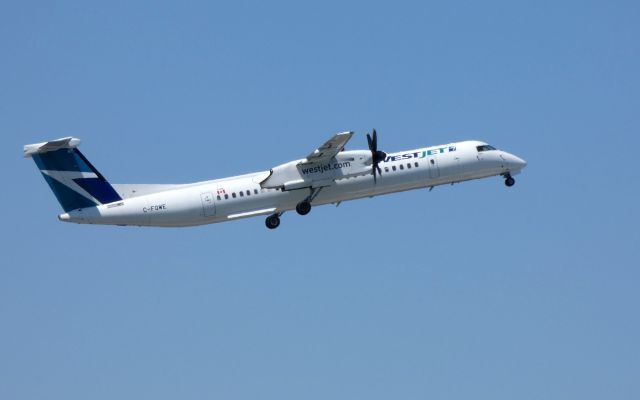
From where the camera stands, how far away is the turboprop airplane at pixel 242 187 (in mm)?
49031

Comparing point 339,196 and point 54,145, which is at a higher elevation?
point 54,145

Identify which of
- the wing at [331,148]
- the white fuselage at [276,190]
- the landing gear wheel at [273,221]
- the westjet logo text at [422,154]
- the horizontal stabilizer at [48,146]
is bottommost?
the landing gear wheel at [273,221]

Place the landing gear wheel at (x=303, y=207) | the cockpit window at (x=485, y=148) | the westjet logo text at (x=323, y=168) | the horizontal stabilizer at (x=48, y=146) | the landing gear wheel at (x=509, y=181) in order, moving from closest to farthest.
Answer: the horizontal stabilizer at (x=48, y=146), the westjet logo text at (x=323, y=168), the landing gear wheel at (x=303, y=207), the cockpit window at (x=485, y=148), the landing gear wheel at (x=509, y=181)

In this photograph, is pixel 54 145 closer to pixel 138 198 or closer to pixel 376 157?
pixel 138 198

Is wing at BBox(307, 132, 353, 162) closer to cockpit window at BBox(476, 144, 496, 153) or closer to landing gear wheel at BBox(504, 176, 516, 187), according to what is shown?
cockpit window at BBox(476, 144, 496, 153)

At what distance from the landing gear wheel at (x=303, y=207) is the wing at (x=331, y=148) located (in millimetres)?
2185

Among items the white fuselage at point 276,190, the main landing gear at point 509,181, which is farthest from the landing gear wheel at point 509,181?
the white fuselage at point 276,190

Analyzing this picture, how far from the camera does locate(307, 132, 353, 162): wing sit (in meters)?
49.2

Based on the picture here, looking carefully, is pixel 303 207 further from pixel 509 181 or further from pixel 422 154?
pixel 509 181

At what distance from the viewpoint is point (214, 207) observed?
4947cm

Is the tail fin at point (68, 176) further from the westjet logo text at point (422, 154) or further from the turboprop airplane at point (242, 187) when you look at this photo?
the westjet logo text at point (422, 154)

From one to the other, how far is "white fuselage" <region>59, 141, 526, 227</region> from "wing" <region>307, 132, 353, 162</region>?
0.45 meters

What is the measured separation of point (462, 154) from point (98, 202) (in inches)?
664

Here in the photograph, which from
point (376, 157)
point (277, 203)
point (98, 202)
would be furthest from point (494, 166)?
point (98, 202)
